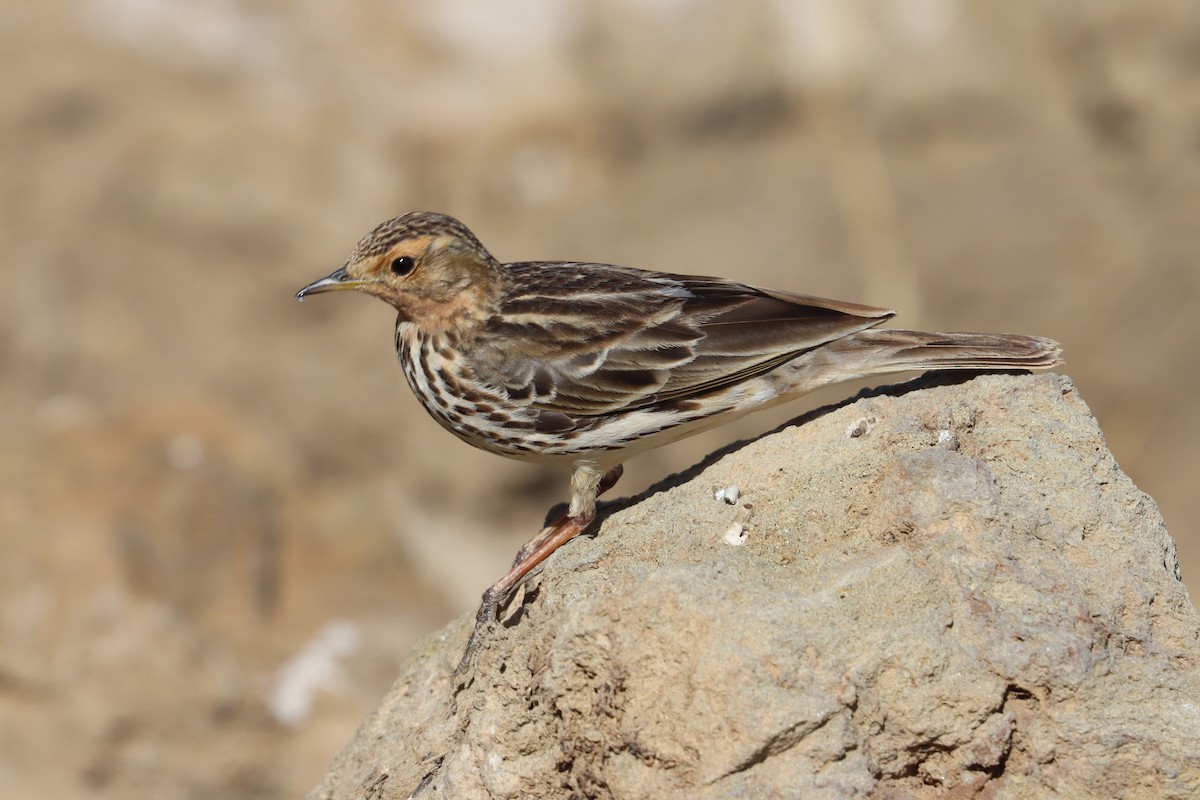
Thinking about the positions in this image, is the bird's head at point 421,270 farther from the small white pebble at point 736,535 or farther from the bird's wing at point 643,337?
the small white pebble at point 736,535

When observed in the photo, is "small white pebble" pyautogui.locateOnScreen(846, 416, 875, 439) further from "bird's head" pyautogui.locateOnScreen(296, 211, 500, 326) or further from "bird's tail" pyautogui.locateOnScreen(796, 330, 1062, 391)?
"bird's head" pyautogui.locateOnScreen(296, 211, 500, 326)

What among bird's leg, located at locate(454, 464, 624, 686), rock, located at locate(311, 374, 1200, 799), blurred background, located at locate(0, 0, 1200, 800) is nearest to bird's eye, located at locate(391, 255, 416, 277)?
bird's leg, located at locate(454, 464, 624, 686)

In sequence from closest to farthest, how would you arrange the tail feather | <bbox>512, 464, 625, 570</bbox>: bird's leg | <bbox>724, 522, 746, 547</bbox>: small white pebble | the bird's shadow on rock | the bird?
<bbox>724, 522, 746, 547</bbox>: small white pebble < the tail feather < the bird's shadow on rock < the bird < <bbox>512, 464, 625, 570</bbox>: bird's leg

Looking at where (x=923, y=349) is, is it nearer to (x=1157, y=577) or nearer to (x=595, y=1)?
(x=1157, y=577)

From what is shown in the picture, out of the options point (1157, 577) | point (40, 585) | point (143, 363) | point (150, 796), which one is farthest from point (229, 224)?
point (1157, 577)

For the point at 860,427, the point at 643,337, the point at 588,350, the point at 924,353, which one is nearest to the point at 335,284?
the point at 588,350

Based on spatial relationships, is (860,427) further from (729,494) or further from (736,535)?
(736,535)
